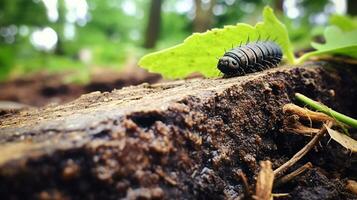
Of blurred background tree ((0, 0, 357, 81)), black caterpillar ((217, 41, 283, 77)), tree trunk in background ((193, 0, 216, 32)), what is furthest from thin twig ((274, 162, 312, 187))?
tree trunk in background ((193, 0, 216, 32))

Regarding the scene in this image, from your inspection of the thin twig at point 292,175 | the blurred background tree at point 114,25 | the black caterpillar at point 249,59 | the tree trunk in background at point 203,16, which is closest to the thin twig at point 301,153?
the thin twig at point 292,175

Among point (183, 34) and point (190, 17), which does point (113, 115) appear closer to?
point (183, 34)

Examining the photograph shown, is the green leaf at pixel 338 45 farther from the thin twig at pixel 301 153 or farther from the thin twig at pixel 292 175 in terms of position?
the thin twig at pixel 292 175

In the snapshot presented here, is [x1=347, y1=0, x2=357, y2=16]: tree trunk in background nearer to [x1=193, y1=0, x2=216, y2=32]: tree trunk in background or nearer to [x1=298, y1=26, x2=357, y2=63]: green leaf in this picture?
[x1=193, y1=0, x2=216, y2=32]: tree trunk in background

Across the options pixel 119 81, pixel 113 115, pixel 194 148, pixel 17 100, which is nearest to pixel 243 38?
pixel 194 148

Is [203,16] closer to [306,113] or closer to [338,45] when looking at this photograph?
[338,45]
